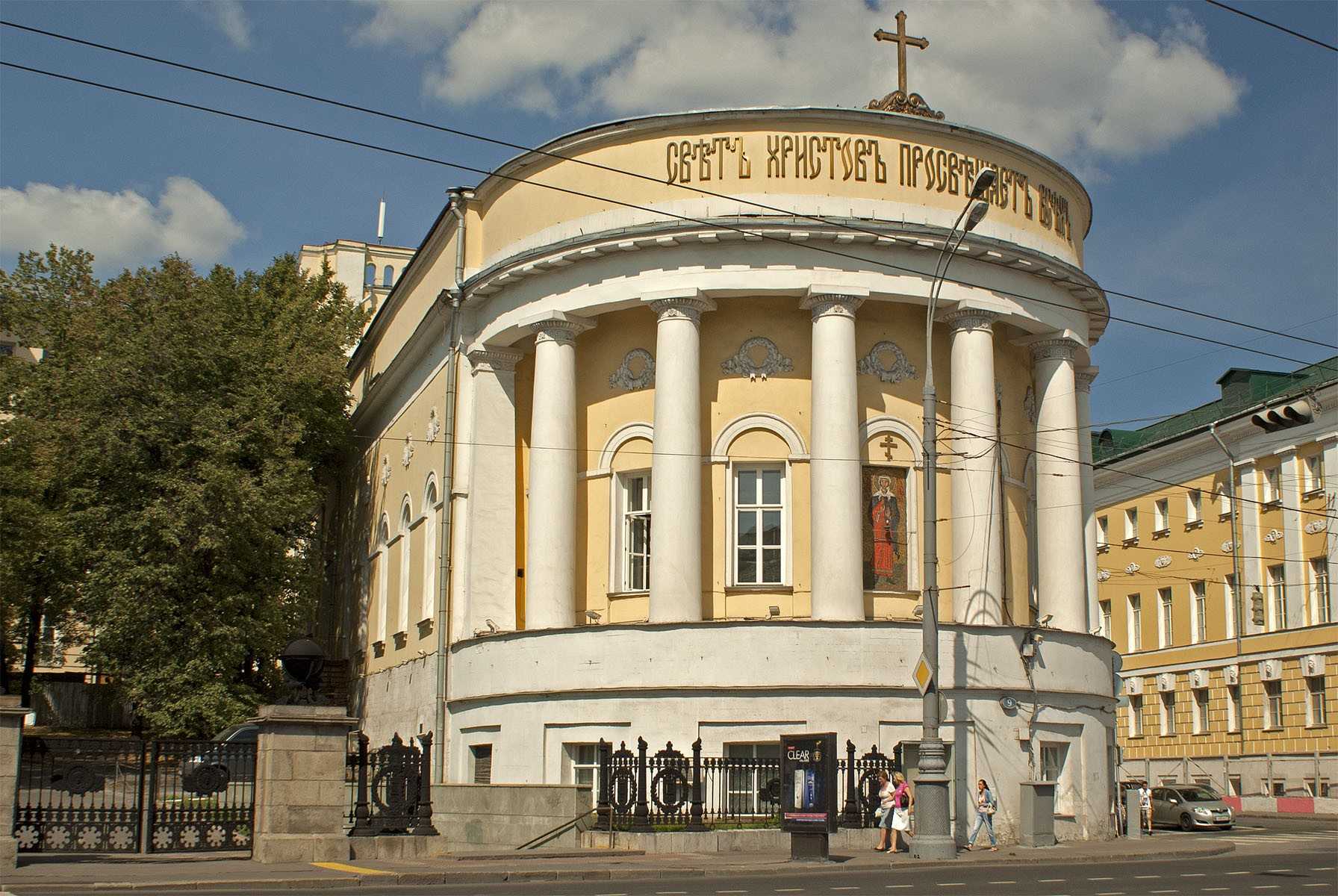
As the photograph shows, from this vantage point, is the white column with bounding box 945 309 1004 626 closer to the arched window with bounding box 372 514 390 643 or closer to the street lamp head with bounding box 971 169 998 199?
the street lamp head with bounding box 971 169 998 199

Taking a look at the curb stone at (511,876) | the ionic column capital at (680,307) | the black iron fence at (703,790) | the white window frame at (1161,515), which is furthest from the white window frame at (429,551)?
the white window frame at (1161,515)

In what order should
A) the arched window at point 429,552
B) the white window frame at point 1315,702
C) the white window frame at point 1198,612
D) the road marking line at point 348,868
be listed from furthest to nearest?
the white window frame at point 1198,612 → the white window frame at point 1315,702 → the arched window at point 429,552 → the road marking line at point 348,868

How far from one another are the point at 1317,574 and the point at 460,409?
3010cm

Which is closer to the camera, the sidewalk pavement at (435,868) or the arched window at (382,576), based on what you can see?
the sidewalk pavement at (435,868)

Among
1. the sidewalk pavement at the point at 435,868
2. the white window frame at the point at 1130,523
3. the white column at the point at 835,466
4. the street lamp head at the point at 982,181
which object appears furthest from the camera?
the white window frame at the point at 1130,523

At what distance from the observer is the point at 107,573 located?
116 feet

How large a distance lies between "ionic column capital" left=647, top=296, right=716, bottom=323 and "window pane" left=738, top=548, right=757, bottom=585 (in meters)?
4.46

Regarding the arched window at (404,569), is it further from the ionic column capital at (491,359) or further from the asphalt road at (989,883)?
the asphalt road at (989,883)

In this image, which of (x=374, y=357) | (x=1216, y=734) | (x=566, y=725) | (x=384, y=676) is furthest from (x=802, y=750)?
(x=1216, y=734)

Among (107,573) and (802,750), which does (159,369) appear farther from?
(802,750)

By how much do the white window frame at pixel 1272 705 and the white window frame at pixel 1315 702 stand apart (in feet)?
4.58

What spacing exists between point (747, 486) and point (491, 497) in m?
5.74

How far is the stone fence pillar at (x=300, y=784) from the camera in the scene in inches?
815

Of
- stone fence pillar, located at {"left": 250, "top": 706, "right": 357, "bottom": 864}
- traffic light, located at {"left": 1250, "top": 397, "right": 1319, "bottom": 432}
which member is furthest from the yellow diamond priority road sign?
stone fence pillar, located at {"left": 250, "top": 706, "right": 357, "bottom": 864}
